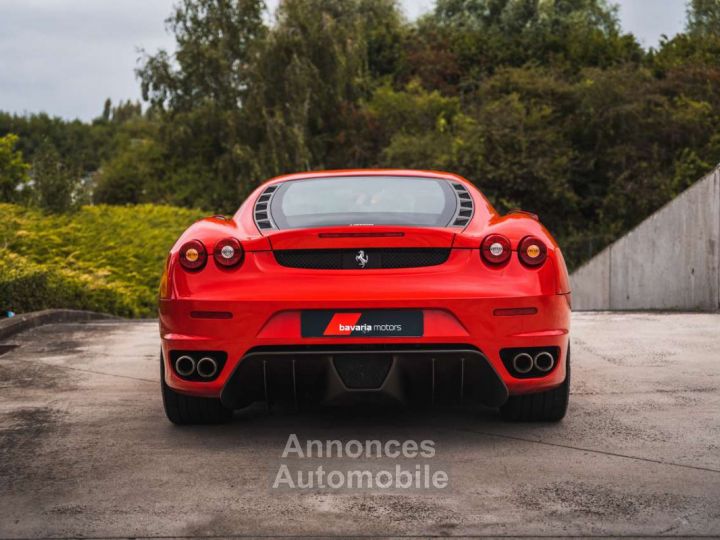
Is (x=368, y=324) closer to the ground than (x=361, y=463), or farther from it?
farther from it

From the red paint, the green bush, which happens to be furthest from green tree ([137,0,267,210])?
the red paint

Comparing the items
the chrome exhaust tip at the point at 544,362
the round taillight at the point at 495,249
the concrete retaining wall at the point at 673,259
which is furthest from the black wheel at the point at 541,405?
the concrete retaining wall at the point at 673,259

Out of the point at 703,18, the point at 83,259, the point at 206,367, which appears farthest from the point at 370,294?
the point at 703,18

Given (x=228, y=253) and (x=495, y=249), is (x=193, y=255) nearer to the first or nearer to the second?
(x=228, y=253)

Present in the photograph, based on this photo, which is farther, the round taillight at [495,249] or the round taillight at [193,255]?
the round taillight at [193,255]

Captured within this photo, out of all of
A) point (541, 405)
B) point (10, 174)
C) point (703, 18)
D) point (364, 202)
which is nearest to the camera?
point (541, 405)

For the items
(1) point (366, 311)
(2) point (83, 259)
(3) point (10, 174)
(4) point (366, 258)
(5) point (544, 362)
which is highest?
(3) point (10, 174)

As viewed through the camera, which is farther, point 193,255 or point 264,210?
point 264,210

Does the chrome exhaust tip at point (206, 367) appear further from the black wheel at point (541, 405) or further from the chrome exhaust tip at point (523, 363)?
the black wheel at point (541, 405)

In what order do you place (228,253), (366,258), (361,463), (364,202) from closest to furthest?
1. (361,463)
2. (366,258)
3. (228,253)
4. (364,202)

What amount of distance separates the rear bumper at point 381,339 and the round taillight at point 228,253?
0.22 metres

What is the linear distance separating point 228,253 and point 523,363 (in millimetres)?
1494

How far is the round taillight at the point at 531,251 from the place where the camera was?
493 centimetres

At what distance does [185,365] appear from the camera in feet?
16.3
